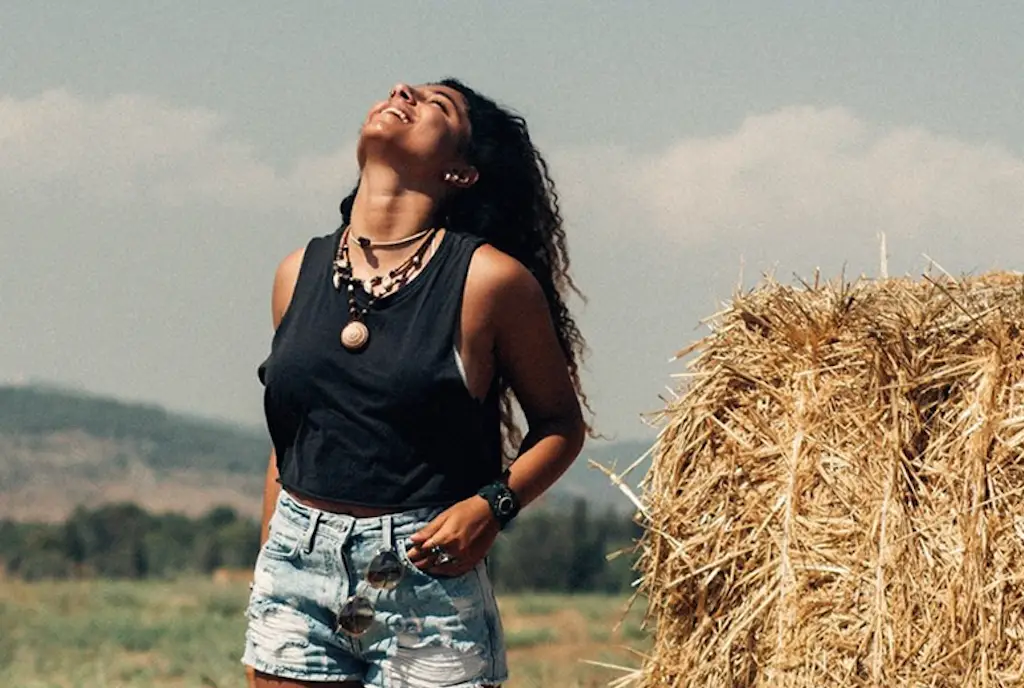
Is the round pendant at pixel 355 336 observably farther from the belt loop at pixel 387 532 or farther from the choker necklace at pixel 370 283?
the belt loop at pixel 387 532

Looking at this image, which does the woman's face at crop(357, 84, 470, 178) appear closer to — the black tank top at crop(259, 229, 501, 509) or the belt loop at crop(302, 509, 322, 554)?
the black tank top at crop(259, 229, 501, 509)

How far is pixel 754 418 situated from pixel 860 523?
466 millimetres

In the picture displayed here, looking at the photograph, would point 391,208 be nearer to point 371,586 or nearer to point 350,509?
point 350,509

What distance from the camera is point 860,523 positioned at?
4082 millimetres

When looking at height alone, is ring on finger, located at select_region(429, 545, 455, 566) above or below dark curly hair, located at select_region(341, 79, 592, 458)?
below

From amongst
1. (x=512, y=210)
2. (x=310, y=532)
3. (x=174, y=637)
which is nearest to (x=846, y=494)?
(x=512, y=210)

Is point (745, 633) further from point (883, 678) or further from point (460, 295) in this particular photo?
point (460, 295)

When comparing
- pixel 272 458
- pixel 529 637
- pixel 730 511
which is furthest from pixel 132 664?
pixel 272 458

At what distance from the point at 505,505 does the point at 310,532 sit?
1.24ft

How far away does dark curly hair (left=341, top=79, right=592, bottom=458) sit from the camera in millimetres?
3383

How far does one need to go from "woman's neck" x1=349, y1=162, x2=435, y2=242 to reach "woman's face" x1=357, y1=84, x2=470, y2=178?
35 mm

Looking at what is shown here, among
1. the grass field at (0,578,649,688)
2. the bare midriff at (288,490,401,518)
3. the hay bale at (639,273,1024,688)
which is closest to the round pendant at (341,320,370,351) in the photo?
the bare midriff at (288,490,401,518)

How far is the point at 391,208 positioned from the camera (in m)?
3.22

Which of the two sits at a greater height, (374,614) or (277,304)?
(277,304)
